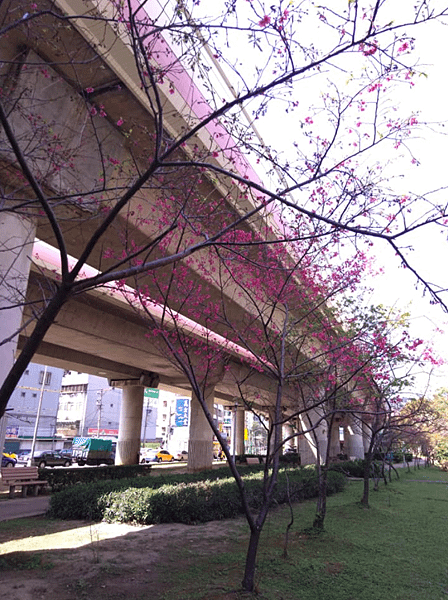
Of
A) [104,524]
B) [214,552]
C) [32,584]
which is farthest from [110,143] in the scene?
[104,524]

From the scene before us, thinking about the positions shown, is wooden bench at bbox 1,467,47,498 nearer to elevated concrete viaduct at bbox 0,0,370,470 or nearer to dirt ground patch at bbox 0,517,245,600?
dirt ground patch at bbox 0,517,245,600

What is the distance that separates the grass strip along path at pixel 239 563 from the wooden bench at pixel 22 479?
4961 millimetres

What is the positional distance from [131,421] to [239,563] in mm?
20407

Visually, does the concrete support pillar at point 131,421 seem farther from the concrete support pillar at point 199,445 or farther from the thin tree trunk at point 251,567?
the thin tree trunk at point 251,567

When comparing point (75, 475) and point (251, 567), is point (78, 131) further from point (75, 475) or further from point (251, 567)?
point (75, 475)

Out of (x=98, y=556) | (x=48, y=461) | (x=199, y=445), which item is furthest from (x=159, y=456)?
(x=98, y=556)

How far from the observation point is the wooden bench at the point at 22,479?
13530mm

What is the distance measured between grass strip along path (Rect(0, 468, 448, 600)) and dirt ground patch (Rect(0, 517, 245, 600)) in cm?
1

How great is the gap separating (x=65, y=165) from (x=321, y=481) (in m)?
7.24

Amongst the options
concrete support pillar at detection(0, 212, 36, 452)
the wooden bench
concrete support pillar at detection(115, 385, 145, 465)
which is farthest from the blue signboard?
concrete support pillar at detection(0, 212, 36, 452)

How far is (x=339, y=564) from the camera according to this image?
6281 mm

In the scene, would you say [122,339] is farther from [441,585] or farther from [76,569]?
[441,585]

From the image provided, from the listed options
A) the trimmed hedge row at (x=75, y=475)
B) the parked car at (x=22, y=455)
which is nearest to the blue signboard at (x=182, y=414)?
the parked car at (x=22, y=455)

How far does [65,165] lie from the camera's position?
5.41 m
